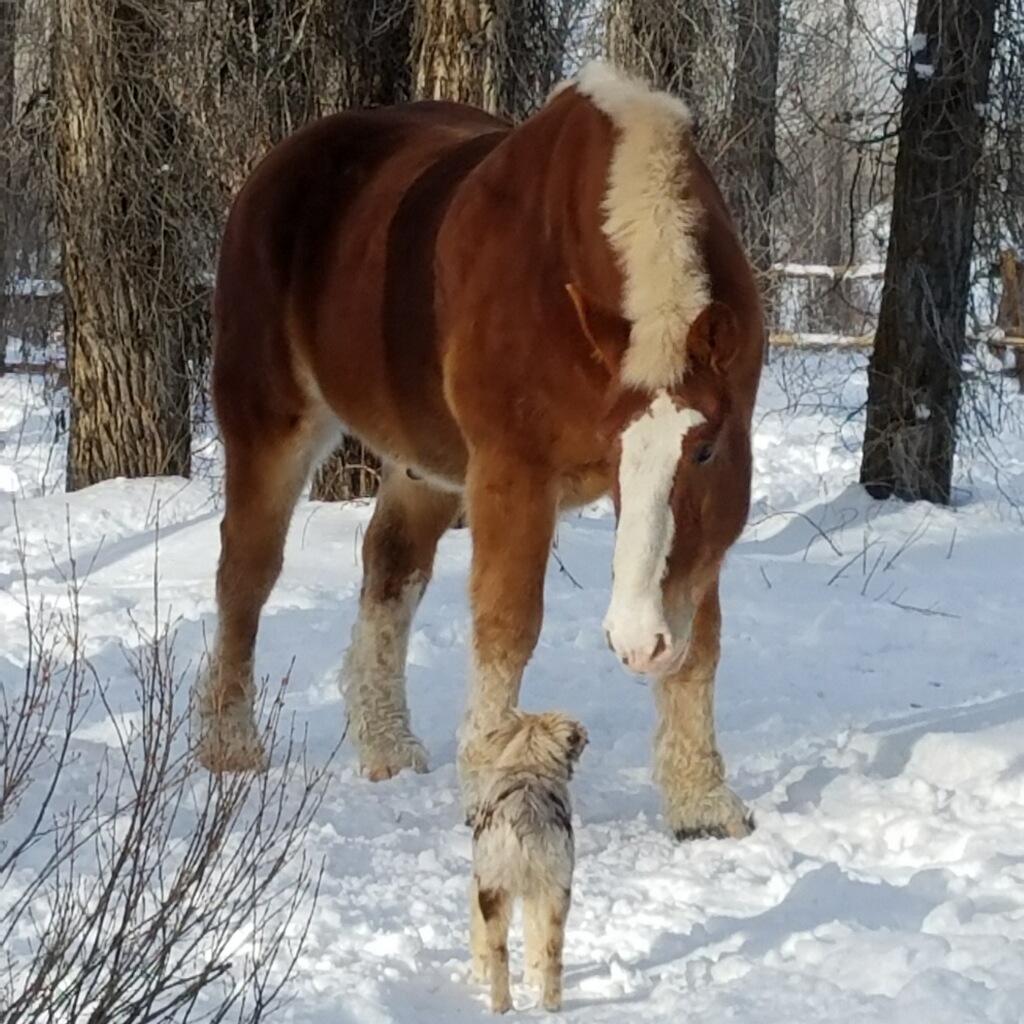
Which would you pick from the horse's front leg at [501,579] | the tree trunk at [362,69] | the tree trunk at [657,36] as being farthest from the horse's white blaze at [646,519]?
the tree trunk at [362,69]

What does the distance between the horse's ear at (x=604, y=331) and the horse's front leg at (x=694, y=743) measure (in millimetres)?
901

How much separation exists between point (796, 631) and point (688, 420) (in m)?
3.43

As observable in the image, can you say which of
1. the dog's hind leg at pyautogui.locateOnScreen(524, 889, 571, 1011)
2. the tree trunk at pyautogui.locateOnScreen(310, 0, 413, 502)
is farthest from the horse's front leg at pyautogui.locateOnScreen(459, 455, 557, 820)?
the tree trunk at pyautogui.locateOnScreen(310, 0, 413, 502)

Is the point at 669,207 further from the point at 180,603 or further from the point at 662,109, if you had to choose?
the point at 180,603

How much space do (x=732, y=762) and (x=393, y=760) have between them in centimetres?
112

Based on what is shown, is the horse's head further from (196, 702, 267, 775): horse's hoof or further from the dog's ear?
(196, 702, 267, 775): horse's hoof

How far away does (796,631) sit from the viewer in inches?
281

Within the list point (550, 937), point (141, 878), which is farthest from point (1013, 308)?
point (141, 878)

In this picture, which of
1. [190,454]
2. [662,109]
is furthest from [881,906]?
[190,454]

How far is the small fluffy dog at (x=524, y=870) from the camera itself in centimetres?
321

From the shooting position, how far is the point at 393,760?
17.3ft

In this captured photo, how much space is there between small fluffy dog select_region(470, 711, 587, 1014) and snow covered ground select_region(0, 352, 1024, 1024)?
0.29ft

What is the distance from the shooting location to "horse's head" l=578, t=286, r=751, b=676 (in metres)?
3.88

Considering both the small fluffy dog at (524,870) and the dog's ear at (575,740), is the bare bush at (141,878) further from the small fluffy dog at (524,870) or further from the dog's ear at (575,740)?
the dog's ear at (575,740)
